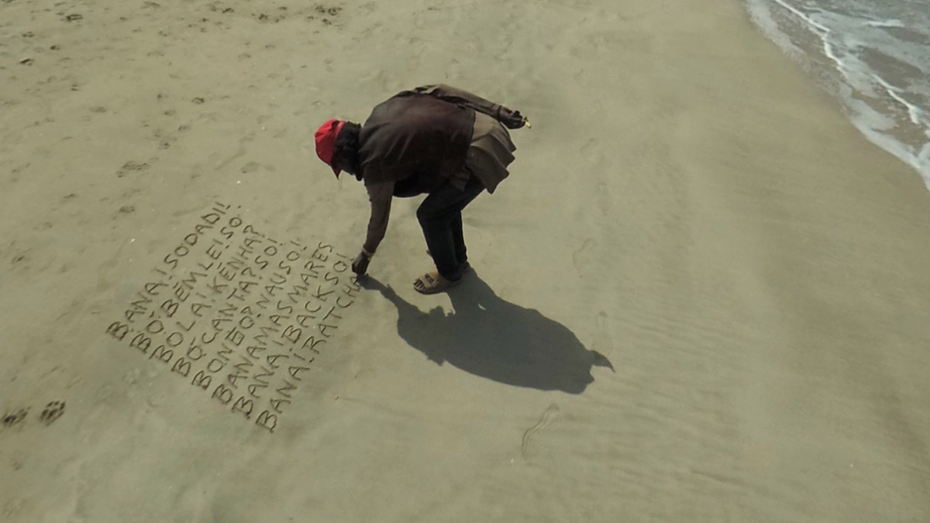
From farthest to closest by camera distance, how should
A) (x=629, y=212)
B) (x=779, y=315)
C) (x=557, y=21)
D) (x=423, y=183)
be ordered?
(x=557, y=21)
(x=629, y=212)
(x=779, y=315)
(x=423, y=183)

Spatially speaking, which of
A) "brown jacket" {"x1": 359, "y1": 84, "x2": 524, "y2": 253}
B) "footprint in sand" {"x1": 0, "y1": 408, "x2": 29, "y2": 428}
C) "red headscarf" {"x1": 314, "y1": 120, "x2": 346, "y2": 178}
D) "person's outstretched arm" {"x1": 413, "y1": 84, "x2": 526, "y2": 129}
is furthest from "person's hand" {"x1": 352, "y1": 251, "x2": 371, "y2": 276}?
"footprint in sand" {"x1": 0, "y1": 408, "x2": 29, "y2": 428}

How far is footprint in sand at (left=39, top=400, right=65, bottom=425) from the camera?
112 inches

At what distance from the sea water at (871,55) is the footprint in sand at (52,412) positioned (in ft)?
18.5

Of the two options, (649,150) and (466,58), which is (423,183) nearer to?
(649,150)

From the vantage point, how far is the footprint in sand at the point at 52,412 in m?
2.84

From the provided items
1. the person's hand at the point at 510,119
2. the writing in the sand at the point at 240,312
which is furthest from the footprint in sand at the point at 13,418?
the person's hand at the point at 510,119

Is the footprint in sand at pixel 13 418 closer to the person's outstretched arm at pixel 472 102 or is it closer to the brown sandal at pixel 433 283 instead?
the brown sandal at pixel 433 283

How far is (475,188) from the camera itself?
2957 millimetres

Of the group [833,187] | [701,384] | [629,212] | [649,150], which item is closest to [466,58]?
[649,150]

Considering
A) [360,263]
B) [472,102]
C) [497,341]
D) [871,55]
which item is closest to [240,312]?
[360,263]

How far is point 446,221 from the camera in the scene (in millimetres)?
3076

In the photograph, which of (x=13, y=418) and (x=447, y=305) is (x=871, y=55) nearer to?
(x=447, y=305)

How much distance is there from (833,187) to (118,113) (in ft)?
16.6

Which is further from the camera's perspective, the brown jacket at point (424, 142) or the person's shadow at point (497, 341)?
the person's shadow at point (497, 341)
